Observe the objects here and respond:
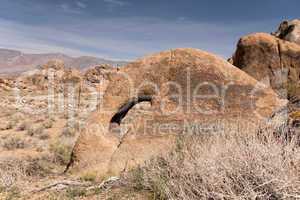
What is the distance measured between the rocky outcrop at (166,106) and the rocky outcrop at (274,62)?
3224 millimetres

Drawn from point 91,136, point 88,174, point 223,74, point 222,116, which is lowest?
point 88,174

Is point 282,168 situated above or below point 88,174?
above

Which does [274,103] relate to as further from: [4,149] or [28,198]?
[4,149]

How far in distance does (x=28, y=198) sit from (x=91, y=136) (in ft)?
7.07

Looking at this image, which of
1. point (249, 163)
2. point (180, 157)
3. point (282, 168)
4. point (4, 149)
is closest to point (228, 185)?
point (249, 163)

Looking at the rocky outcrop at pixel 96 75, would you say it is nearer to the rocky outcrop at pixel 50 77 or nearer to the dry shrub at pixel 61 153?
the rocky outcrop at pixel 50 77

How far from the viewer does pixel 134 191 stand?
16.1 feet

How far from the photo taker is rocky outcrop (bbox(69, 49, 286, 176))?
6883 mm

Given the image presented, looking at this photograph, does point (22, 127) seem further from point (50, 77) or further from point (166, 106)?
point (50, 77)

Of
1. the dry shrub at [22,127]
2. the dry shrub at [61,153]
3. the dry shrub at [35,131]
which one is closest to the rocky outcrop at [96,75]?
the dry shrub at [22,127]

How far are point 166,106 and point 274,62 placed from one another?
196 inches

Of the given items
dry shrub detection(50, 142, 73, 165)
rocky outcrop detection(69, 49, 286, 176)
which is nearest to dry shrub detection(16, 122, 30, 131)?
dry shrub detection(50, 142, 73, 165)

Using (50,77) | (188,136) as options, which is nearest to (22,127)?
(188,136)

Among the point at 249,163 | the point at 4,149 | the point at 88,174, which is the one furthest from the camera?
the point at 4,149
